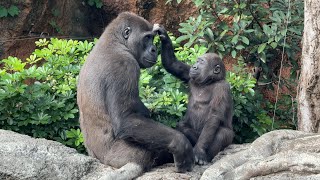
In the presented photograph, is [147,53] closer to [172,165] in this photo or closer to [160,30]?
[160,30]

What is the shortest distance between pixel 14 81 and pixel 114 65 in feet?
5.39

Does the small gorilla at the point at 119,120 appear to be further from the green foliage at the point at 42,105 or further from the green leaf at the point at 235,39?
the green leaf at the point at 235,39

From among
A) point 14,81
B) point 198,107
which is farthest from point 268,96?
point 14,81

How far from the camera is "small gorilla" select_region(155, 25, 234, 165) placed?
21.0ft

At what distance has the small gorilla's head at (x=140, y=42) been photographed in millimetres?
6465

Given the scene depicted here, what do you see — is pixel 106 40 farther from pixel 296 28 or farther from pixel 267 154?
pixel 296 28

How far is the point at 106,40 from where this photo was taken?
6.38 m

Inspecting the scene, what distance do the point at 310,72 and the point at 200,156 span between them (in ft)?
5.22

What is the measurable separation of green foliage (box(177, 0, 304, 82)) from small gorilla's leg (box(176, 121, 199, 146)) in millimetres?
1712

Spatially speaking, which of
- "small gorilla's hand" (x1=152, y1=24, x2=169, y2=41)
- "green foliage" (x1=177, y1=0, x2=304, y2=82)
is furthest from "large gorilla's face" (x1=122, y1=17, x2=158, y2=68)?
"green foliage" (x1=177, y1=0, x2=304, y2=82)


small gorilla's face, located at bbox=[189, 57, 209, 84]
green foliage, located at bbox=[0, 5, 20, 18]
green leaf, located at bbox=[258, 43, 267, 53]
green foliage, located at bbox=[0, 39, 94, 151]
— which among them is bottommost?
green foliage, located at bbox=[0, 39, 94, 151]

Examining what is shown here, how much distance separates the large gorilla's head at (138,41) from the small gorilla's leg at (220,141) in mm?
918

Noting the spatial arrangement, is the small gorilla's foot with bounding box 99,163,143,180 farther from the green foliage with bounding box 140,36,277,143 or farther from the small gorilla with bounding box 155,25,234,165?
the green foliage with bounding box 140,36,277,143

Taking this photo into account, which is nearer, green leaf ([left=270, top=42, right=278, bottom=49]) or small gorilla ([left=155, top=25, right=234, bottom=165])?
small gorilla ([left=155, top=25, right=234, bottom=165])
